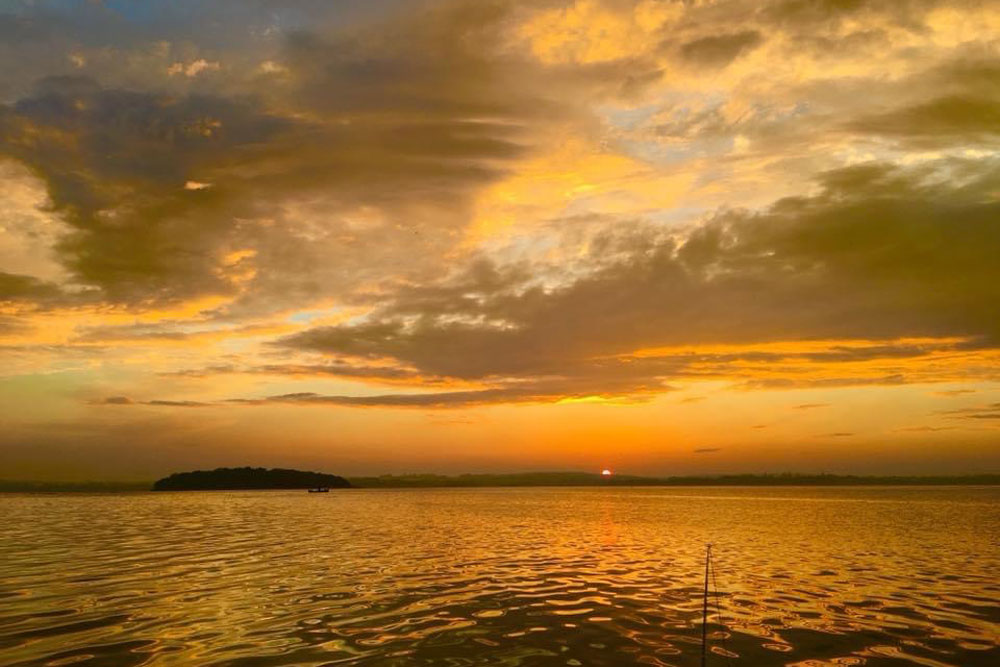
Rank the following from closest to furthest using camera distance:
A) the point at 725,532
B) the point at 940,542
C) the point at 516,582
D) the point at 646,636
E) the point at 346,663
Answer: the point at 346,663 → the point at 646,636 → the point at 516,582 → the point at 940,542 → the point at 725,532

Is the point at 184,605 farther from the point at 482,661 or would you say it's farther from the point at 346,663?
the point at 482,661

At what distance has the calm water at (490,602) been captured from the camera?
1738cm

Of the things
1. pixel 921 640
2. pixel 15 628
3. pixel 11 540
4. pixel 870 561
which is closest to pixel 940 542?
pixel 870 561

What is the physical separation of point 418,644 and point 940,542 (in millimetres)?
44497

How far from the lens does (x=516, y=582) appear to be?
28.7 m

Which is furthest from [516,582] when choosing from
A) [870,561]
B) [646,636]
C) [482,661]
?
[870,561]

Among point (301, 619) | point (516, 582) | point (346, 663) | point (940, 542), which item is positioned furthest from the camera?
point (940, 542)

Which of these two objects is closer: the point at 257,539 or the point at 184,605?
the point at 184,605

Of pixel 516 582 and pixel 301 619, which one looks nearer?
pixel 301 619

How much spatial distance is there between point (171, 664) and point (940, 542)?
165 ft

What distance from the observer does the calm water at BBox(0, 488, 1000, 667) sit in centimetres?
1738

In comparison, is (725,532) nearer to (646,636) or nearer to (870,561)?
(870,561)

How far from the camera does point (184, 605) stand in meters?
23.4

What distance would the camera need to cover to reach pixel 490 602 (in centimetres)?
2409
